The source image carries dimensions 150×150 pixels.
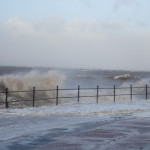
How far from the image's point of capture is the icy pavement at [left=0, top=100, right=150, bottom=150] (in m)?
10.2

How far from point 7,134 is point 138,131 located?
12.9 feet

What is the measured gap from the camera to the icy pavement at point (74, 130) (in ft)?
33.4

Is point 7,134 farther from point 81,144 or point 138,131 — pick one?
point 138,131

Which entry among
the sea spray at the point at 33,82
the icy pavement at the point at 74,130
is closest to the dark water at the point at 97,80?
the sea spray at the point at 33,82

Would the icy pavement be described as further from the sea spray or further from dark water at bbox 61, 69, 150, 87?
dark water at bbox 61, 69, 150, 87

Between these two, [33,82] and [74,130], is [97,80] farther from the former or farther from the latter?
[74,130]

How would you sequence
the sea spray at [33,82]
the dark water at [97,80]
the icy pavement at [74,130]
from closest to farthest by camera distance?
the icy pavement at [74,130] < the sea spray at [33,82] < the dark water at [97,80]

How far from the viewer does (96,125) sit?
14.1 meters

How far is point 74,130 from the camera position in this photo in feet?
42.1

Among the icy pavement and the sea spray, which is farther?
the sea spray

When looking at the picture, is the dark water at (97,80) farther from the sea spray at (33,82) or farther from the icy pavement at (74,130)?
the icy pavement at (74,130)

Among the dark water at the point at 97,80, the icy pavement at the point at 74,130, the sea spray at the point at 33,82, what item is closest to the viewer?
the icy pavement at the point at 74,130

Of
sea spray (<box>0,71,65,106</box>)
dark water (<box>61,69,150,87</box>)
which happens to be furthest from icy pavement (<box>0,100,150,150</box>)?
dark water (<box>61,69,150,87</box>)

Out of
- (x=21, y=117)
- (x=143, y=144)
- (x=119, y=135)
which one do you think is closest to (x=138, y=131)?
(x=119, y=135)
